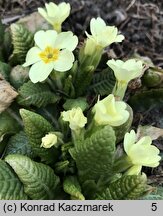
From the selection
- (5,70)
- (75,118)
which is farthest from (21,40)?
(75,118)

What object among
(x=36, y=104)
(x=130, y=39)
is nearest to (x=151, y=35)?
(x=130, y=39)

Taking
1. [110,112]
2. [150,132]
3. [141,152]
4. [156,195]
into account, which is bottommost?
[156,195]

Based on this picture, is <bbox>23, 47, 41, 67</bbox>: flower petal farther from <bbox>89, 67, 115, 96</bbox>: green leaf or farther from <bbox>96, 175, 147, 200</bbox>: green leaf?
<bbox>96, 175, 147, 200</bbox>: green leaf

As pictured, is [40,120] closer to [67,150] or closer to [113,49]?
[67,150]

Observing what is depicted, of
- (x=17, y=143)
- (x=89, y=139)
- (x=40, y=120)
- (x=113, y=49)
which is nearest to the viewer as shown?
(x=89, y=139)

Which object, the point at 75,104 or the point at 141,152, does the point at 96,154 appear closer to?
the point at 141,152

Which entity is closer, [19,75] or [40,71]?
[40,71]
